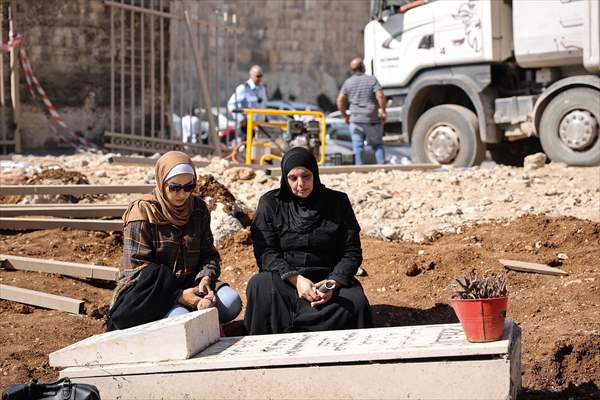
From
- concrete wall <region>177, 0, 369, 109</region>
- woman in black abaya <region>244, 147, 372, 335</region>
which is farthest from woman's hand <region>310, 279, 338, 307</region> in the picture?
concrete wall <region>177, 0, 369, 109</region>

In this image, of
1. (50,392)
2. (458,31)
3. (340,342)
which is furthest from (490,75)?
(50,392)

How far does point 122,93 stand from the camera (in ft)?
51.7

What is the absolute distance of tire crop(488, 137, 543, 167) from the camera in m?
13.9

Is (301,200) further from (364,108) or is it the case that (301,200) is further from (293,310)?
(364,108)

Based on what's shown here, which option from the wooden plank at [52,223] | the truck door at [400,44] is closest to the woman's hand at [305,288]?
the wooden plank at [52,223]

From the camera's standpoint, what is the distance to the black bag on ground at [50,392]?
3969mm

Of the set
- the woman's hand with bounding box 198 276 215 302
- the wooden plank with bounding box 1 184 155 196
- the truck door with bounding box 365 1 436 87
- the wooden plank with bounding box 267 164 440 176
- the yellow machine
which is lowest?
the woman's hand with bounding box 198 276 215 302

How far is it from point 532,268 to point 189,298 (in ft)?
8.61

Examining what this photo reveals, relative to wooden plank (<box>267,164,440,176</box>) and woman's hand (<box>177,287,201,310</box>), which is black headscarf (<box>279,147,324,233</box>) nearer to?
woman's hand (<box>177,287,201,310</box>)

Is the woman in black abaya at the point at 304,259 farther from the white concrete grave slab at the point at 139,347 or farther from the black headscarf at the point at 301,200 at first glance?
the white concrete grave slab at the point at 139,347

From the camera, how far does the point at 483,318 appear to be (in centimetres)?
424

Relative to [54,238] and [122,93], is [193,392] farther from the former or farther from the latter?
[122,93]

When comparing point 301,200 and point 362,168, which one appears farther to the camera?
point 362,168

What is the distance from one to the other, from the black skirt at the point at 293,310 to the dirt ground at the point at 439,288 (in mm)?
537
